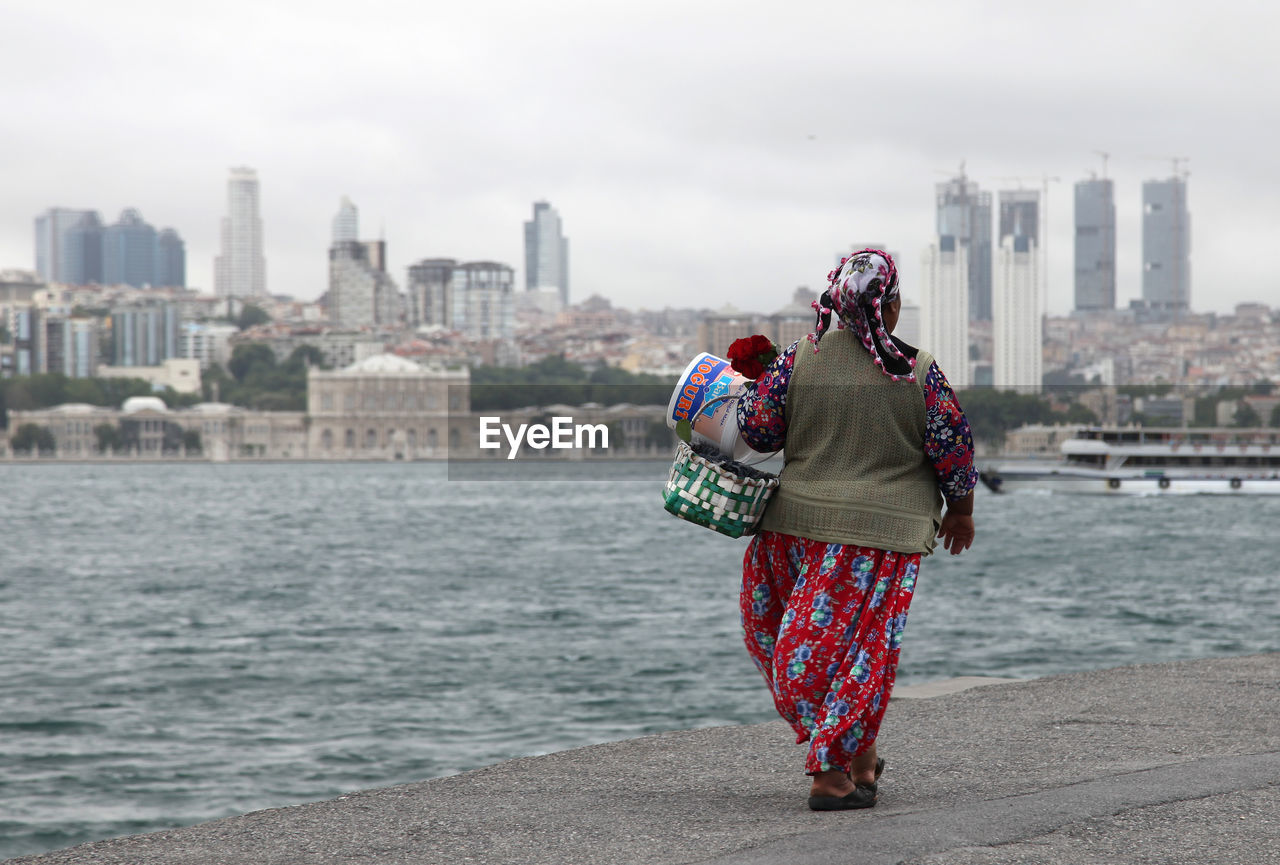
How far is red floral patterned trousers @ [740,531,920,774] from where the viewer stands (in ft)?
9.82

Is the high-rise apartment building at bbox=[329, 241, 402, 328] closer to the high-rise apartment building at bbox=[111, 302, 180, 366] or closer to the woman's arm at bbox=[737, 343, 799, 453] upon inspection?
the high-rise apartment building at bbox=[111, 302, 180, 366]

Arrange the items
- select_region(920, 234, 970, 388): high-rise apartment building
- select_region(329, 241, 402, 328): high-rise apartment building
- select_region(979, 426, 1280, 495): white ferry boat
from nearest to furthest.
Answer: select_region(979, 426, 1280, 495): white ferry boat < select_region(920, 234, 970, 388): high-rise apartment building < select_region(329, 241, 402, 328): high-rise apartment building

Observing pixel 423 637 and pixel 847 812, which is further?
pixel 423 637

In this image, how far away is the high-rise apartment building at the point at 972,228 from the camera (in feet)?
470

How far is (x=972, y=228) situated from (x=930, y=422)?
159 meters

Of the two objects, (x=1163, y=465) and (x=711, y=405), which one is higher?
(x=711, y=405)

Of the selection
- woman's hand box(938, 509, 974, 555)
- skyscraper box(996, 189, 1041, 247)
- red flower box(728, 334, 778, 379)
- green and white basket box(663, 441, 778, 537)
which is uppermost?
skyscraper box(996, 189, 1041, 247)

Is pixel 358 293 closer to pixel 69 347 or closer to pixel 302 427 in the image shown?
pixel 69 347

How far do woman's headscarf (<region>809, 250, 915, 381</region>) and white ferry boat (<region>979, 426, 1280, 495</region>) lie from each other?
46.0 metres

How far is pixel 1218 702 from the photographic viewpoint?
4.23 metres

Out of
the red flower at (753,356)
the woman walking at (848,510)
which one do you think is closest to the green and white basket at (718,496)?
the woman walking at (848,510)

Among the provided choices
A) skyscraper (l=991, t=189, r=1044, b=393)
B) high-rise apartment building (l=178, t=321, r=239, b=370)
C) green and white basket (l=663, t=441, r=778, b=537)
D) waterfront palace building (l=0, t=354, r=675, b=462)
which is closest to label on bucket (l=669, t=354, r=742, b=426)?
green and white basket (l=663, t=441, r=778, b=537)

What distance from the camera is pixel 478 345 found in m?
135

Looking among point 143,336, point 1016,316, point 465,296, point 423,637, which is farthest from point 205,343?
point 423,637
